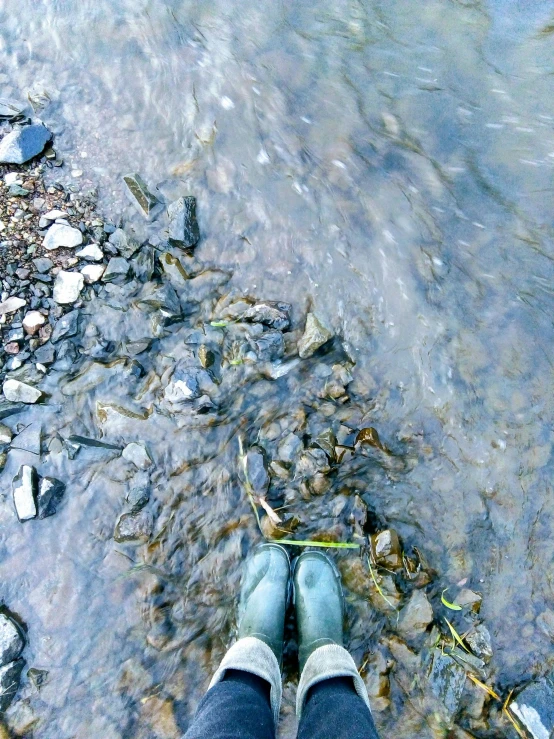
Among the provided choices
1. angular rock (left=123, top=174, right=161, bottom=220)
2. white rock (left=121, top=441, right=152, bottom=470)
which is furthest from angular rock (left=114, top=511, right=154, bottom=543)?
angular rock (left=123, top=174, right=161, bottom=220)

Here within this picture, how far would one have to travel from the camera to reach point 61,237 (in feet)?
8.51

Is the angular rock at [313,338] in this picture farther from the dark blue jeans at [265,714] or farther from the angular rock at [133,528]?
the dark blue jeans at [265,714]

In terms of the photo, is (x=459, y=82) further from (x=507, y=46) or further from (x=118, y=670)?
(x=118, y=670)

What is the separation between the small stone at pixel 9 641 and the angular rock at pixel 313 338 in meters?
1.85

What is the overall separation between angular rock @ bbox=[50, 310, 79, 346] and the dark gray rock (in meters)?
2.36

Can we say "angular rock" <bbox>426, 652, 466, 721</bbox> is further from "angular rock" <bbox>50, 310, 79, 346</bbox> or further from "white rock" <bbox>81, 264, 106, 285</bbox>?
"white rock" <bbox>81, 264, 106, 285</bbox>

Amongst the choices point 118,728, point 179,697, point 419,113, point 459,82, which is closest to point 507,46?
point 459,82

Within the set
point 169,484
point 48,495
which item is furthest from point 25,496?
point 169,484

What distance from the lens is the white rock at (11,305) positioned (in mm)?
2457

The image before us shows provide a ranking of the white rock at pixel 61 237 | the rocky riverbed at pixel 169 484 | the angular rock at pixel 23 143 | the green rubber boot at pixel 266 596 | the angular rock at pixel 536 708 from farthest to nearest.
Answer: the angular rock at pixel 23 143
the white rock at pixel 61 237
the green rubber boot at pixel 266 596
the rocky riverbed at pixel 169 484
the angular rock at pixel 536 708

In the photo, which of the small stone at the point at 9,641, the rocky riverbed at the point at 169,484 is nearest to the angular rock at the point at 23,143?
the rocky riverbed at the point at 169,484

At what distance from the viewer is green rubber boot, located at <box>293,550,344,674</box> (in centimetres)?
219

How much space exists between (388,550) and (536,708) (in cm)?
86

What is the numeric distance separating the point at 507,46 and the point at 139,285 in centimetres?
276
